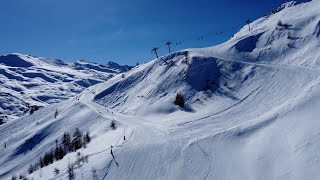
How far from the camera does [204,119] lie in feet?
146

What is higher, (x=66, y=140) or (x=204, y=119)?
(x=204, y=119)

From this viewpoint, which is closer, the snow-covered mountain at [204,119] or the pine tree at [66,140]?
the snow-covered mountain at [204,119]

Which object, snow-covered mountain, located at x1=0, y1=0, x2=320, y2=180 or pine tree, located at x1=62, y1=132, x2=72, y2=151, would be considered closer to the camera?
snow-covered mountain, located at x1=0, y1=0, x2=320, y2=180

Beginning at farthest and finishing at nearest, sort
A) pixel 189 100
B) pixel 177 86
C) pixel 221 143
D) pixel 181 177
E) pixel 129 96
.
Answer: pixel 129 96, pixel 177 86, pixel 189 100, pixel 221 143, pixel 181 177

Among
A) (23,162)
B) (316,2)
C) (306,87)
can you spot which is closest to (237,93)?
(306,87)

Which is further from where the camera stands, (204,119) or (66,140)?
(66,140)

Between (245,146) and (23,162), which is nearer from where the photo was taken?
(245,146)

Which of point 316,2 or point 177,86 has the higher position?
point 316,2

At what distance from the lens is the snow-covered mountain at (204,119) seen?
31.7m

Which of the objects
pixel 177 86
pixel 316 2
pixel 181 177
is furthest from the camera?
pixel 316 2

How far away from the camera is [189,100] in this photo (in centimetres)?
5388

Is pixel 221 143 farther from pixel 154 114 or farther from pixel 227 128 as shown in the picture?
pixel 154 114

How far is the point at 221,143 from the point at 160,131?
933 cm

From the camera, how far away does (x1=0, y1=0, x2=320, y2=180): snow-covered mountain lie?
3170 centimetres
